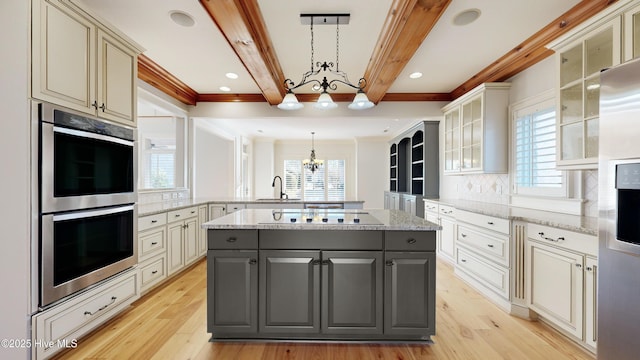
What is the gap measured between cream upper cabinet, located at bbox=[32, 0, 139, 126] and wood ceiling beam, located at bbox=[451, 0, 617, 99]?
11.9ft

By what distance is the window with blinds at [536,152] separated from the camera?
2689mm

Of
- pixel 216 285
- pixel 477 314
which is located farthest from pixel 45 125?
pixel 477 314

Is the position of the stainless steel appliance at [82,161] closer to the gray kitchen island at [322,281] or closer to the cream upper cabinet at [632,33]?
the gray kitchen island at [322,281]

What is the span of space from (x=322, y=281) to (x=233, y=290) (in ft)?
2.13

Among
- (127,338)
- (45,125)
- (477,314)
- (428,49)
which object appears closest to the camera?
(45,125)

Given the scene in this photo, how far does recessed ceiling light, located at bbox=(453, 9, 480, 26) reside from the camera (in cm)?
221

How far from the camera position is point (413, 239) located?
1982 millimetres

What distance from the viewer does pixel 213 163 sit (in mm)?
5984

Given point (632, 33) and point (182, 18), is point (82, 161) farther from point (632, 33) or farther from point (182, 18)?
point (632, 33)

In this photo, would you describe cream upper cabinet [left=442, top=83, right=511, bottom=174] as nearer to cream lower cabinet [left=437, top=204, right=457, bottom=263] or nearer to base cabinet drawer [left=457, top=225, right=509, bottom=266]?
cream lower cabinet [left=437, top=204, right=457, bottom=263]

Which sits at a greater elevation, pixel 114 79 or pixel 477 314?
pixel 114 79

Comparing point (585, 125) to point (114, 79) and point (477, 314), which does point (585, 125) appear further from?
point (114, 79)
